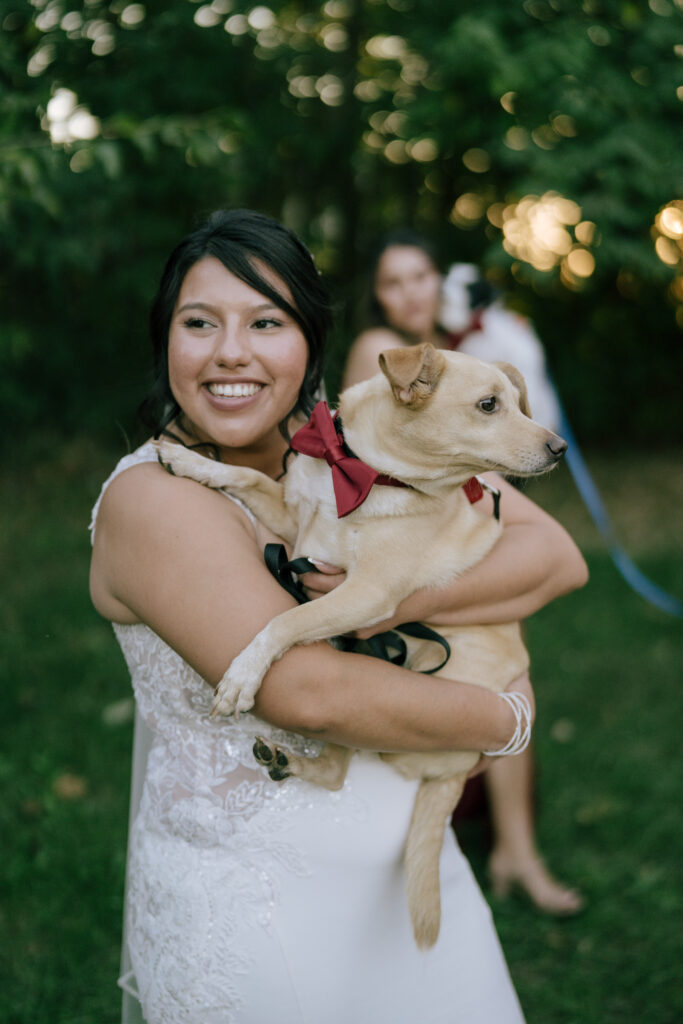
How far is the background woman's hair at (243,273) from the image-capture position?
1757 millimetres

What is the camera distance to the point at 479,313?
14.7 ft

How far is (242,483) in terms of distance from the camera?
74.7 inches

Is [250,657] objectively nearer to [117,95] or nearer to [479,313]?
[479,313]

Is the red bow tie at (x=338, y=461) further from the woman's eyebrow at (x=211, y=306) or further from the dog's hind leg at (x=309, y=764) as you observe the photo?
the dog's hind leg at (x=309, y=764)

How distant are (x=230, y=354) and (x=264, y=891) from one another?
39.9 inches

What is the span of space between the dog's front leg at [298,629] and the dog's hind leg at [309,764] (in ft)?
0.43

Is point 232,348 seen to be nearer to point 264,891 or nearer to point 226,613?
point 226,613

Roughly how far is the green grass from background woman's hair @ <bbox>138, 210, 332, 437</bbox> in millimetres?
812

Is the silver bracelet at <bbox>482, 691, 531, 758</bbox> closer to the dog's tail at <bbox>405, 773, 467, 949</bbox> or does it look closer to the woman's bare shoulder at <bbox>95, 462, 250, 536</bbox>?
the dog's tail at <bbox>405, 773, 467, 949</bbox>


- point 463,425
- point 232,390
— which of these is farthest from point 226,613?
point 463,425

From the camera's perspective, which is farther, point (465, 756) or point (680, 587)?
point (680, 587)

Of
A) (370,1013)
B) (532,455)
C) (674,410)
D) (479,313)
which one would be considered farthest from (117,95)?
(674,410)

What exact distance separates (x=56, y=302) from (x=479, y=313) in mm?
4715

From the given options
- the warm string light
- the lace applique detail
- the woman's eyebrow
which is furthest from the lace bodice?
the warm string light
